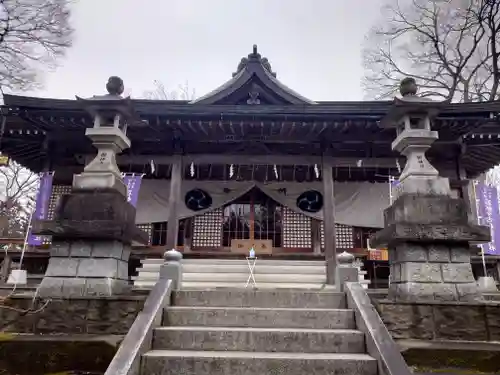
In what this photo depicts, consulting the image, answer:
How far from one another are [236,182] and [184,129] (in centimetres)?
274

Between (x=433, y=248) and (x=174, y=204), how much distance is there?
6.83 metres

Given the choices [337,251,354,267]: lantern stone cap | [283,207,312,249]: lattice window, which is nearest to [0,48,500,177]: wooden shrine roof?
[283,207,312,249]: lattice window

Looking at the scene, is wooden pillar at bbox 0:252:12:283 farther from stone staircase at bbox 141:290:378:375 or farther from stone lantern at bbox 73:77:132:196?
stone staircase at bbox 141:290:378:375

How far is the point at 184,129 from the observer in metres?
10.5

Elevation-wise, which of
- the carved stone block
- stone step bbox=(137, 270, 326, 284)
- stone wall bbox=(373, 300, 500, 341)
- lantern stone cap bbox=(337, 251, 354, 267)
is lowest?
stone wall bbox=(373, 300, 500, 341)

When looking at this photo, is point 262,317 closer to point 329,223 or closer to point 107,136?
point 107,136

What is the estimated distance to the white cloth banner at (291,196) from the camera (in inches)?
476

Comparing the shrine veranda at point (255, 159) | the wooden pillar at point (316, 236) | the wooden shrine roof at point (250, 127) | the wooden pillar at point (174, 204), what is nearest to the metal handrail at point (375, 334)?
the shrine veranda at point (255, 159)

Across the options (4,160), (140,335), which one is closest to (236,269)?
(140,335)

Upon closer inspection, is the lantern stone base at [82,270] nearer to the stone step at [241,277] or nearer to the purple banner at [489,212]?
the stone step at [241,277]

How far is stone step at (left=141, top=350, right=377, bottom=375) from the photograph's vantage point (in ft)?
13.8

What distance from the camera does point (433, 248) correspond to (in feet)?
18.8

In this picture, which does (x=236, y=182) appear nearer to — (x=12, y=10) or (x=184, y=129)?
(x=184, y=129)

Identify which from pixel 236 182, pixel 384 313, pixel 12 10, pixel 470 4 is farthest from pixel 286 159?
pixel 470 4
